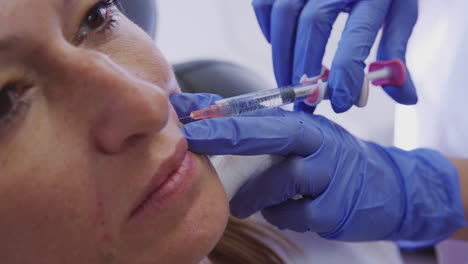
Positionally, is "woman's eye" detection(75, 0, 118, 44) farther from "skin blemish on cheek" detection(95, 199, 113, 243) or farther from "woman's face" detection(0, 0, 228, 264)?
"skin blemish on cheek" detection(95, 199, 113, 243)

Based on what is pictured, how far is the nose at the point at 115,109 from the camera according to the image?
21.8 inches

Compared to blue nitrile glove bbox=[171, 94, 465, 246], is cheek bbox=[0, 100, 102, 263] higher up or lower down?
higher up

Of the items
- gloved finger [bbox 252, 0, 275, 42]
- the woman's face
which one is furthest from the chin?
gloved finger [bbox 252, 0, 275, 42]

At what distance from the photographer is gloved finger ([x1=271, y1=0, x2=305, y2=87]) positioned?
1.05m

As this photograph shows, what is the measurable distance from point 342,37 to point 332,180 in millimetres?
383

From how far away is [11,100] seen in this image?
54cm

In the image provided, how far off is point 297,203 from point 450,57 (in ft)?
2.45

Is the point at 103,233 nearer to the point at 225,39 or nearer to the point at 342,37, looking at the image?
the point at 342,37

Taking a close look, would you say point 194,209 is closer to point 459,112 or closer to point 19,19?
point 19,19

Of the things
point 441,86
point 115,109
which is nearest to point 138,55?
point 115,109

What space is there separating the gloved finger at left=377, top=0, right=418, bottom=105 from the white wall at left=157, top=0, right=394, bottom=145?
52cm

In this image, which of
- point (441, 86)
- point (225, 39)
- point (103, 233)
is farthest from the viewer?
point (225, 39)

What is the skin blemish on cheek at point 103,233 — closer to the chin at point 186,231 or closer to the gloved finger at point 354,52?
the chin at point 186,231

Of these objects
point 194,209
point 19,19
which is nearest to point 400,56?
point 194,209
